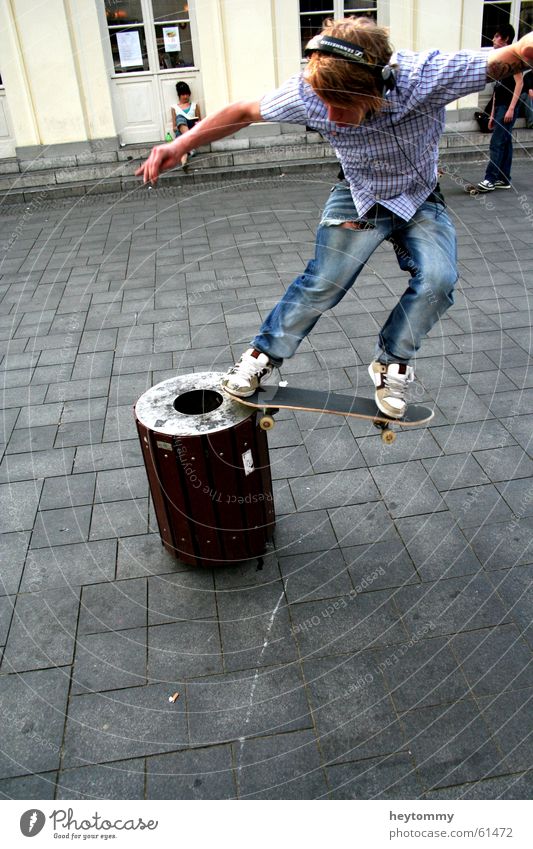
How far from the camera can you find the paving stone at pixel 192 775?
275 cm

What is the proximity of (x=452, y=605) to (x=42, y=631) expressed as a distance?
2147 mm

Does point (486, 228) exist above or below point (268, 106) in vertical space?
below

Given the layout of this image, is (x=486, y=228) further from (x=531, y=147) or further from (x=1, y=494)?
(x=1, y=494)

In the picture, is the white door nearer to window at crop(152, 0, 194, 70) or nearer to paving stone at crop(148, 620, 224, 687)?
window at crop(152, 0, 194, 70)

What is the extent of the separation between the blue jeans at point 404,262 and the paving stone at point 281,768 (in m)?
2.00

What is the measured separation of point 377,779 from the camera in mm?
2762

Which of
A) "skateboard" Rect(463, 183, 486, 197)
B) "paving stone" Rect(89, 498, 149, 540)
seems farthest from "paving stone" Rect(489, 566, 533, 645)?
"skateboard" Rect(463, 183, 486, 197)

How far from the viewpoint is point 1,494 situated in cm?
459

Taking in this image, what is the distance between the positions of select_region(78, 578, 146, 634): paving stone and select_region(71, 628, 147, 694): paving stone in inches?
2.1

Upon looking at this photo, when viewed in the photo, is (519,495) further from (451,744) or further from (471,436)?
(451,744)

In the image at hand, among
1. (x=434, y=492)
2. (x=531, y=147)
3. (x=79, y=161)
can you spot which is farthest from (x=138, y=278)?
(x=531, y=147)

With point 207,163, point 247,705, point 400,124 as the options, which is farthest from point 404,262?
point 207,163
